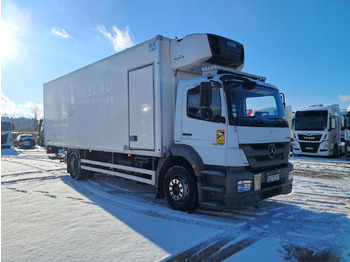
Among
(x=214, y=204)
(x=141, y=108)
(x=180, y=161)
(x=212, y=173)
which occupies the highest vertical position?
(x=141, y=108)

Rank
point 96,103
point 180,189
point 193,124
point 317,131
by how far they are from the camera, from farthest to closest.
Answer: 1. point 317,131
2. point 96,103
3. point 180,189
4. point 193,124

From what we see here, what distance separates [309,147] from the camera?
15094 mm

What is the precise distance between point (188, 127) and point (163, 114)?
27.5 inches

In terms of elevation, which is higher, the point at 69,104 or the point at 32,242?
the point at 69,104

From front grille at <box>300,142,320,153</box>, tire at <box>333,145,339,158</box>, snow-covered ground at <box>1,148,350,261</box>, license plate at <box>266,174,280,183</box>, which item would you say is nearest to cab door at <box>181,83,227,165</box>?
license plate at <box>266,174,280,183</box>

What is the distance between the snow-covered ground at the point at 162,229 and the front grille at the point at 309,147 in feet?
28.8

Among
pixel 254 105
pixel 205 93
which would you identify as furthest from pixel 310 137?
pixel 205 93

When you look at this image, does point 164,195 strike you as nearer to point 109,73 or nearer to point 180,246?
point 180,246

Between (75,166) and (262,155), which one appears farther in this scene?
(75,166)

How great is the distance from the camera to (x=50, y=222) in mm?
4699

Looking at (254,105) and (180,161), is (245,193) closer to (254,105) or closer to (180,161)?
(180,161)

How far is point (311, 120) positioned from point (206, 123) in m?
12.7

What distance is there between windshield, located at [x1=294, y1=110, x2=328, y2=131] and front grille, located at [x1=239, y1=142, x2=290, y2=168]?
1119cm

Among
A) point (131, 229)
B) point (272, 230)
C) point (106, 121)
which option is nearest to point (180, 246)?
point (131, 229)
